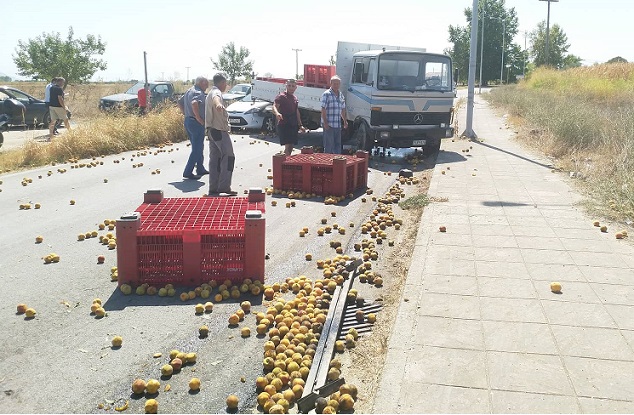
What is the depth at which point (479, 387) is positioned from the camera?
13.0ft

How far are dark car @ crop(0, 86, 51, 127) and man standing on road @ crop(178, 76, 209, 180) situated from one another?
15.4m

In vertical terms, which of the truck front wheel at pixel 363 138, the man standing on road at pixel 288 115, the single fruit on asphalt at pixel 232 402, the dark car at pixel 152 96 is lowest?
the single fruit on asphalt at pixel 232 402

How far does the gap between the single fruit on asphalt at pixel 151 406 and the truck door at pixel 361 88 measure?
12.4 m

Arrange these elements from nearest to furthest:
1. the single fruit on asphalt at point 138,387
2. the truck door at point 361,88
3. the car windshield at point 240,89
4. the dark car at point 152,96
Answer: the single fruit on asphalt at point 138,387 → the truck door at point 361,88 → the dark car at point 152,96 → the car windshield at point 240,89

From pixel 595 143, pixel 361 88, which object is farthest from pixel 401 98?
pixel 595 143

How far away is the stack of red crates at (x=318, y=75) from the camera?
1827cm

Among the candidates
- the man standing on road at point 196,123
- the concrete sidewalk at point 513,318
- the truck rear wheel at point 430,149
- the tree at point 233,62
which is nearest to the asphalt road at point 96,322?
the concrete sidewalk at point 513,318

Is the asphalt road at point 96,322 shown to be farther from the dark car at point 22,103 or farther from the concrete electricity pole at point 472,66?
the dark car at point 22,103

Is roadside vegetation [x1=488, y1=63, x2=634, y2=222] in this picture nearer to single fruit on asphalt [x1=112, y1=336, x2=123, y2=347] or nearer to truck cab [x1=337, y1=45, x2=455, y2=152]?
truck cab [x1=337, y1=45, x2=455, y2=152]

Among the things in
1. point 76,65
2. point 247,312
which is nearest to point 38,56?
point 76,65

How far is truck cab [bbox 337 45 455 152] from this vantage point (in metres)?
15.3

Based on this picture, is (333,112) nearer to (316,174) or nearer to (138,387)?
(316,174)

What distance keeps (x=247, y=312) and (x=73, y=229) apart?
4.11 meters

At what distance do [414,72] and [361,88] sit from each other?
1.45 metres
